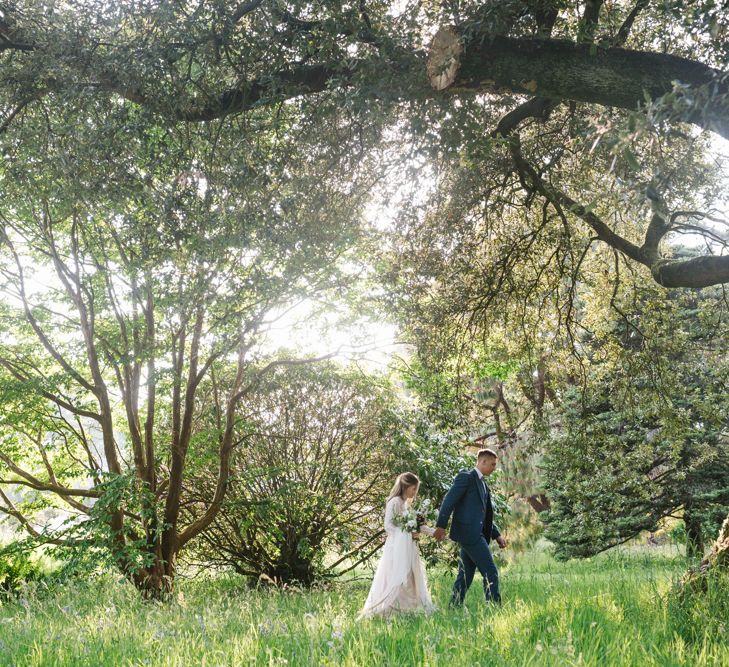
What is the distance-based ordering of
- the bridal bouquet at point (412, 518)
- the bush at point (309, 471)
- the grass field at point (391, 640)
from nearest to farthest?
the grass field at point (391, 640) < the bridal bouquet at point (412, 518) < the bush at point (309, 471)

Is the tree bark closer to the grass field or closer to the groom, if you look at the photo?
the grass field

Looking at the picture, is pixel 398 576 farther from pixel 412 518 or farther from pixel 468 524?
pixel 468 524

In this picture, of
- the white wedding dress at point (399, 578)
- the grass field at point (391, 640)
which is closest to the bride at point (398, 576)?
the white wedding dress at point (399, 578)

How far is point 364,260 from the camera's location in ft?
35.6

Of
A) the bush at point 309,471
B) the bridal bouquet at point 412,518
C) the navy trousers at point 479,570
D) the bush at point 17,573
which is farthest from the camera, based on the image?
the bush at point 17,573

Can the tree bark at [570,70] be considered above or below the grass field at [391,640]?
above

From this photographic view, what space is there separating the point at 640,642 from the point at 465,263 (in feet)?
19.5

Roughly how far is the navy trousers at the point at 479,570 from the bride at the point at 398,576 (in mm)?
414

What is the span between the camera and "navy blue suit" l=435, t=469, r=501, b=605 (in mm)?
A: 6926

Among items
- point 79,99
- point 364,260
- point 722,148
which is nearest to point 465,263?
point 364,260

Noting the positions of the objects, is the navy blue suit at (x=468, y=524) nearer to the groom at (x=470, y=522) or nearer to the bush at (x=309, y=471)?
the groom at (x=470, y=522)

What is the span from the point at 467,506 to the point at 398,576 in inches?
47.6

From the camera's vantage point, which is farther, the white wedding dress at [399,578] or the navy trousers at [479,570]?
the white wedding dress at [399,578]

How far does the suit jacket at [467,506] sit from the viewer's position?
7.09 meters
